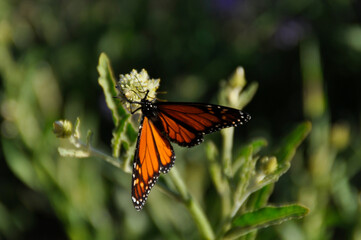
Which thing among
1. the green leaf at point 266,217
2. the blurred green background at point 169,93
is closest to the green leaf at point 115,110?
the green leaf at point 266,217

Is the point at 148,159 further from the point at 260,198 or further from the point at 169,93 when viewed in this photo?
the point at 169,93

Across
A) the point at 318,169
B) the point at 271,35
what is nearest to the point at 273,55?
the point at 271,35

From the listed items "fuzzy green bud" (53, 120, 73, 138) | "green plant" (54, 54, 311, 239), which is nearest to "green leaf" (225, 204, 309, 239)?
"green plant" (54, 54, 311, 239)

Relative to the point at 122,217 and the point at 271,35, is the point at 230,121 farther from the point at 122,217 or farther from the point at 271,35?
the point at 271,35

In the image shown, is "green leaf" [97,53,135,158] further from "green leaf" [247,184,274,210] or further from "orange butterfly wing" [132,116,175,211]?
"green leaf" [247,184,274,210]

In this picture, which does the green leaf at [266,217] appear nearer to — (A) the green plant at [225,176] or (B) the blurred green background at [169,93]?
(A) the green plant at [225,176]

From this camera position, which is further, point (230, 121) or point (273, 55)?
point (273, 55)
